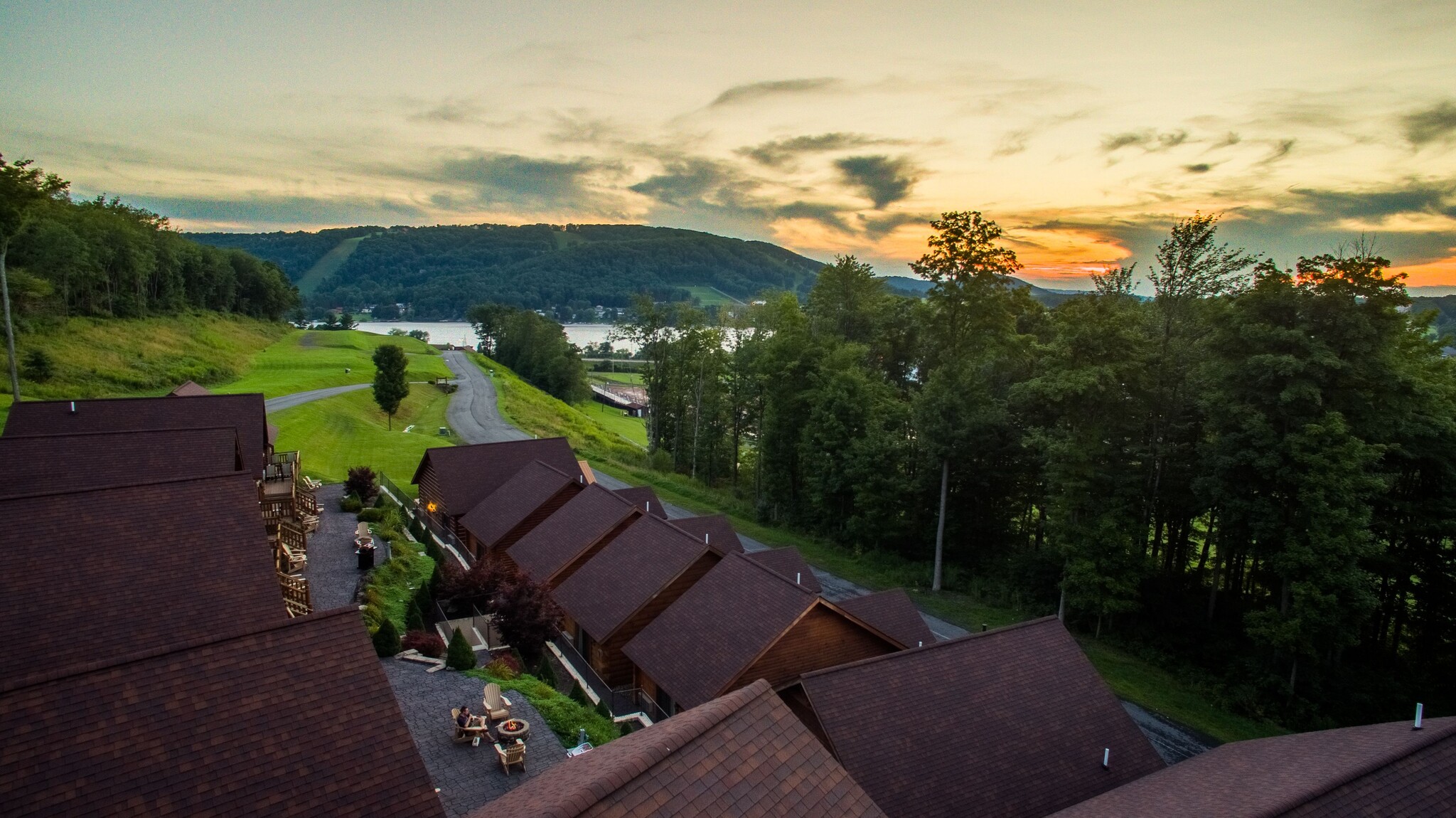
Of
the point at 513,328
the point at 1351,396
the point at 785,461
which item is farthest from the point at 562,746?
the point at 513,328

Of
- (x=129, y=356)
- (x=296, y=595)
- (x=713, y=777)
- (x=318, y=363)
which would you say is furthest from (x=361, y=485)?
(x=318, y=363)

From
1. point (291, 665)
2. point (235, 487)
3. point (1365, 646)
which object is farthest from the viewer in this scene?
point (1365, 646)

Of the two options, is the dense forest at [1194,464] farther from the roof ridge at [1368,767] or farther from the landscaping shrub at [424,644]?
the landscaping shrub at [424,644]

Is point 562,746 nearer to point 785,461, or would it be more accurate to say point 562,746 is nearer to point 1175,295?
point 1175,295

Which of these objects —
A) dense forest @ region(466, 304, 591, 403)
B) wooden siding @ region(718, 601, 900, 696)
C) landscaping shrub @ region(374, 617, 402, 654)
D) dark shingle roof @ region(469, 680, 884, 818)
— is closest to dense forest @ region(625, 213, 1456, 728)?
wooden siding @ region(718, 601, 900, 696)

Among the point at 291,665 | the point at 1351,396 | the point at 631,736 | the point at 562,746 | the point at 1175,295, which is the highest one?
the point at 1175,295

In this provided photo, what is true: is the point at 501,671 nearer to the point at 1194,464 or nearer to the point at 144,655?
the point at 144,655

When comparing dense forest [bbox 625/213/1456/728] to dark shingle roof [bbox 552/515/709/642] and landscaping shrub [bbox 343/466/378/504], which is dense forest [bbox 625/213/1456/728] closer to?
dark shingle roof [bbox 552/515/709/642]
